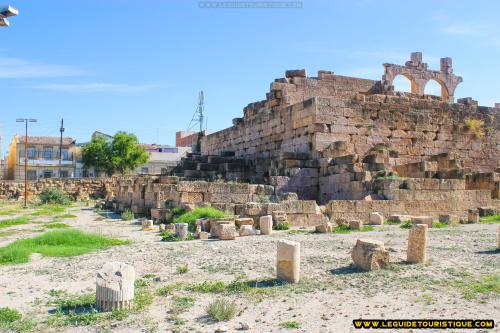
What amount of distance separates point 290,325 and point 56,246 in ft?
20.1

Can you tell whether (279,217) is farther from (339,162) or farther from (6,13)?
(6,13)

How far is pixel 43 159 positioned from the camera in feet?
182

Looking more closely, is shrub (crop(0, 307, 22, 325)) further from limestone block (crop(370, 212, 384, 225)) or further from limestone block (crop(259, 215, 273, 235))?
limestone block (crop(370, 212, 384, 225))

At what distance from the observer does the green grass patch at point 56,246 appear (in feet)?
28.4

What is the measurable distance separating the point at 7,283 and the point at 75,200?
960 inches

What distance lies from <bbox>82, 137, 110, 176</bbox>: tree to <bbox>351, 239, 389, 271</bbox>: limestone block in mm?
46008

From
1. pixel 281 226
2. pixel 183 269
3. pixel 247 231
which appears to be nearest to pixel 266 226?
pixel 247 231

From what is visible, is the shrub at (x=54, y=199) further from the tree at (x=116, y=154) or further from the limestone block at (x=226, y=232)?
the tree at (x=116, y=154)

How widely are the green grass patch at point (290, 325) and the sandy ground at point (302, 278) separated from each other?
7cm

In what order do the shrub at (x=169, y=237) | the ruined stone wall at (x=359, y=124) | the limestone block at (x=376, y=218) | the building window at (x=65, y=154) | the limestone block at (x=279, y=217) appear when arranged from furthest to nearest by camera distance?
1. the building window at (x=65, y=154)
2. the ruined stone wall at (x=359, y=124)
3. the limestone block at (x=376, y=218)
4. the limestone block at (x=279, y=217)
5. the shrub at (x=169, y=237)

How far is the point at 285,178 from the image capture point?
1602 cm

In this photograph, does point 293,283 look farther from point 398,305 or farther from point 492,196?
point 492,196

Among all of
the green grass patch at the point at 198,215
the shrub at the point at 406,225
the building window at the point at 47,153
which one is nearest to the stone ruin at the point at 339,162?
the shrub at the point at 406,225

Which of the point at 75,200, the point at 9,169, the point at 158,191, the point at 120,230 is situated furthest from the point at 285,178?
the point at 9,169
